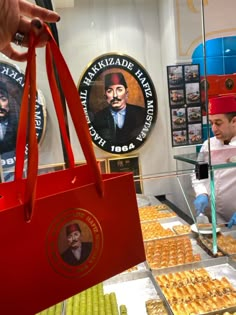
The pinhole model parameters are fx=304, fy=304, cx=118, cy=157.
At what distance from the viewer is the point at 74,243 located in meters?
0.57

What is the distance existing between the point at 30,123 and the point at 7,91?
1447 millimetres

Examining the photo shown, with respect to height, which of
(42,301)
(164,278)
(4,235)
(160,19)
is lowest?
(164,278)

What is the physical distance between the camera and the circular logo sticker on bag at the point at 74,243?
0.55 m

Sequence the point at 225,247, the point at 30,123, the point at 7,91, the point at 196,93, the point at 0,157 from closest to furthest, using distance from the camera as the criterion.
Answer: the point at 30,123, the point at 225,247, the point at 0,157, the point at 7,91, the point at 196,93

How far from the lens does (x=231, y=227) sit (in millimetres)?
1699

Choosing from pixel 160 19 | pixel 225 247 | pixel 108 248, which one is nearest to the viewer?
pixel 108 248

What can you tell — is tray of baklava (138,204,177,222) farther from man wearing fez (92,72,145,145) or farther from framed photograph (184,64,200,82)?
framed photograph (184,64,200,82)

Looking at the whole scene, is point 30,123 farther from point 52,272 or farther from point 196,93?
point 196,93

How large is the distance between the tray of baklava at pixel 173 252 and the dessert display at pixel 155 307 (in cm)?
23

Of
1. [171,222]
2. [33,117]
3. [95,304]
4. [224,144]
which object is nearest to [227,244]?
[171,222]

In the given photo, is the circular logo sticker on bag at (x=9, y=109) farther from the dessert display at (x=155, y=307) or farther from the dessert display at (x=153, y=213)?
the dessert display at (x=155, y=307)

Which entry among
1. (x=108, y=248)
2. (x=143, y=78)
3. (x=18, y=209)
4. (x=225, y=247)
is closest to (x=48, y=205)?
(x=18, y=209)

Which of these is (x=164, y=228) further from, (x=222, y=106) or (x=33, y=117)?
(x=33, y=117)

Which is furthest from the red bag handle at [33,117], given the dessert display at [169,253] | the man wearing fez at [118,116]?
the man wearing fez at [118,116]
